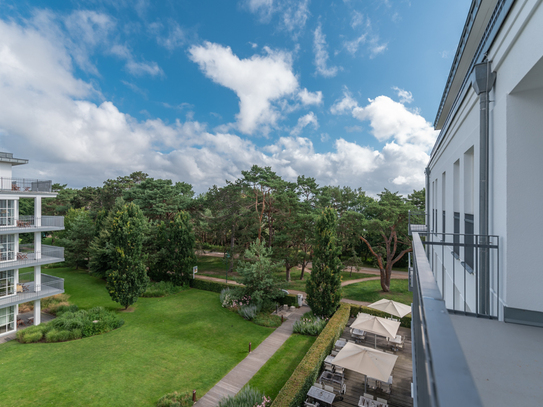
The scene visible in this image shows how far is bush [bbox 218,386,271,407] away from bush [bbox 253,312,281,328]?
23.7 ft

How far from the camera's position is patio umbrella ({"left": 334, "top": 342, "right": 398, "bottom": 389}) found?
9.48 m

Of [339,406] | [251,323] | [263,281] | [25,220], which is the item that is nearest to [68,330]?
[25,220]

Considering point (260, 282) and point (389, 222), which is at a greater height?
point (389, 222)

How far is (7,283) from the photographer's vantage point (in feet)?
50.4

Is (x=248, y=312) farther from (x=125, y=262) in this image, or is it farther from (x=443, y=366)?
(x=443, y=366)

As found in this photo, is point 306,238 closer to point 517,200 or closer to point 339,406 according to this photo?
point 339,406

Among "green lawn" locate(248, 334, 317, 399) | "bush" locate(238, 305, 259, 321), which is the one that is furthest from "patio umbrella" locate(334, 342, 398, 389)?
"bush" locate(238, 305, 259, 321)

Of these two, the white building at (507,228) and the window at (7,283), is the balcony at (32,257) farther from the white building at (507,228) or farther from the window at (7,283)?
the white building at (507,228)

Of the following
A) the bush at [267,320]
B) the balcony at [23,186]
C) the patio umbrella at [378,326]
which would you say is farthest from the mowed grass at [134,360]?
the balcony at [23,186]

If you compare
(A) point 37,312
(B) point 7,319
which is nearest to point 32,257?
(A) point 37,312

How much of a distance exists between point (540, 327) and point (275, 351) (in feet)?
41.5

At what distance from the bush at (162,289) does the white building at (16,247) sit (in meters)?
6.49

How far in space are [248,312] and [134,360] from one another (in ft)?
23.3

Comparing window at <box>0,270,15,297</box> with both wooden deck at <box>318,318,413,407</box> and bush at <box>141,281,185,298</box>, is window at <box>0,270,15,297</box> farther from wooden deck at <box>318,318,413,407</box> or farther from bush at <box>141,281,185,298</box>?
wooden deck at <box>318,318,413,407</box>
